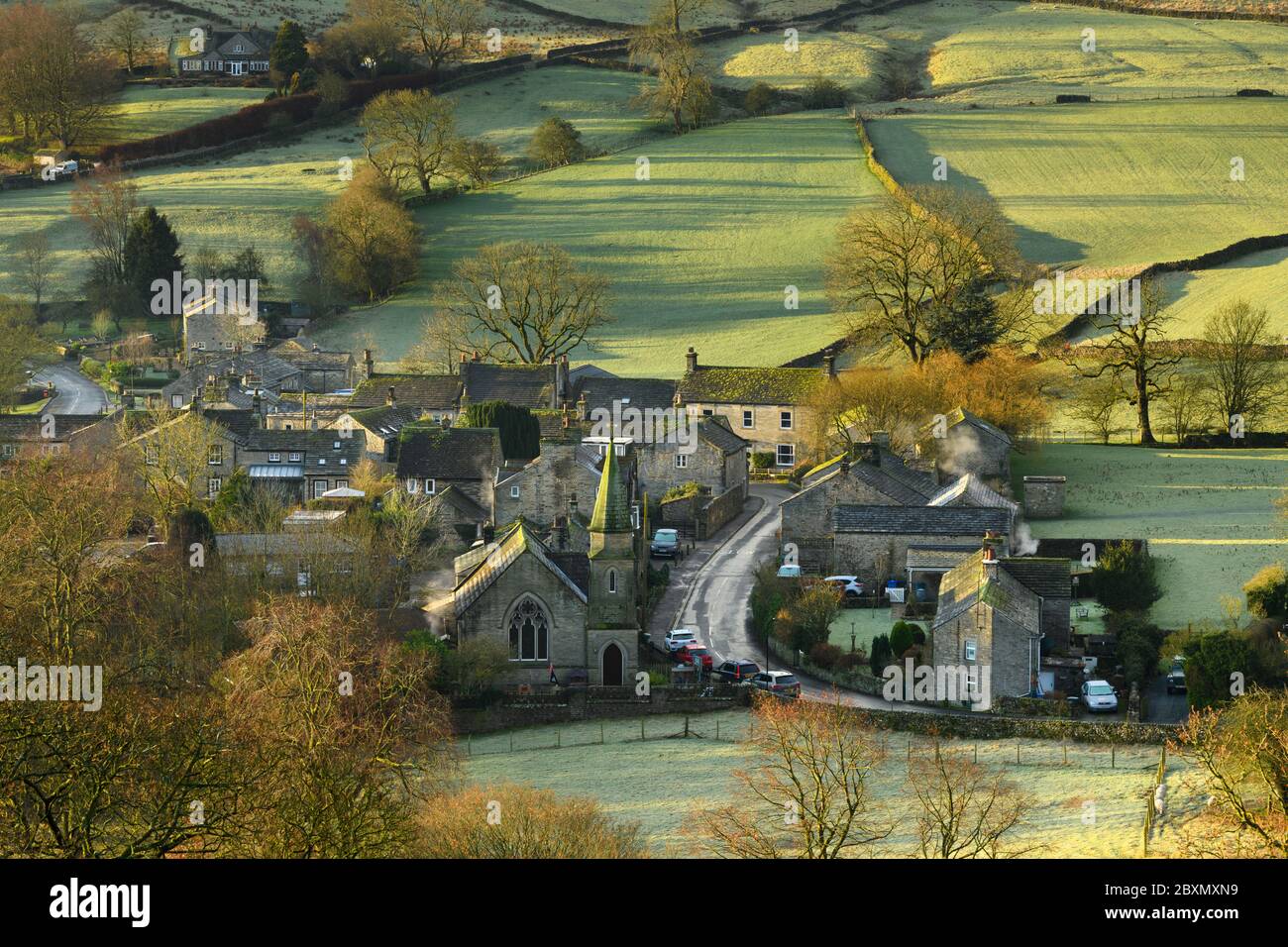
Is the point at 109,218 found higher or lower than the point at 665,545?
higher

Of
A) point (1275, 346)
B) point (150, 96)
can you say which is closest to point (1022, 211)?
point (1275, 346)

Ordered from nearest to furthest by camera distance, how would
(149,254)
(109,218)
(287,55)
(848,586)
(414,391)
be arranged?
(848,586), (414,391), (149,254), (109,218), (287,55)

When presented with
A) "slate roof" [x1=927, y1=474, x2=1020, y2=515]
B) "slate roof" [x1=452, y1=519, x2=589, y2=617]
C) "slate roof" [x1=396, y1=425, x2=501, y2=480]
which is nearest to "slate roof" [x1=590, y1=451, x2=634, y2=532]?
"slate roof" [x1=452, y1=519, x2=589, y2=617]

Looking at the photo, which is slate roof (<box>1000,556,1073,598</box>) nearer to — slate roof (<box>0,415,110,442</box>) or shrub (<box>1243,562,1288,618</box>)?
Answer: shrub (<box>1243,562,1288,618</box>)

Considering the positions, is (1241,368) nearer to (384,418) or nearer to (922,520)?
(922,520)

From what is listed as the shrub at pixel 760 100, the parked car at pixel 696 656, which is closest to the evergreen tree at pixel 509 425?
the parked car at pixel 696 656

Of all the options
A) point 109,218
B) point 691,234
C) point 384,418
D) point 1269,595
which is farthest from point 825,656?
point 109,218
